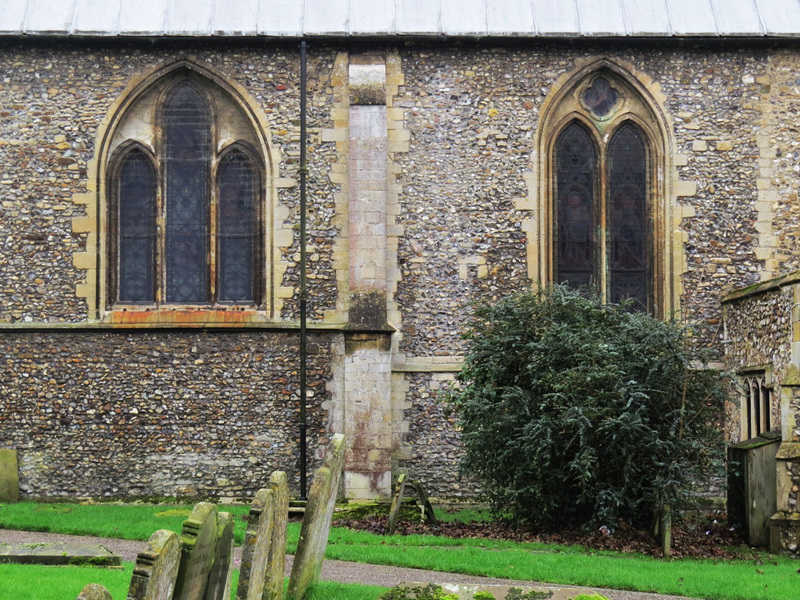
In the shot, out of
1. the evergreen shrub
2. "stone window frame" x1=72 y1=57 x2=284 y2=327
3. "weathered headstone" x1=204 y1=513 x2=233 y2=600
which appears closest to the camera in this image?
"weathered headstone" x1=204 y1=513 x2=233 y2=600

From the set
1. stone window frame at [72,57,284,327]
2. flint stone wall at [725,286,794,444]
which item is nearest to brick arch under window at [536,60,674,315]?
A: flint stone wall at [725,286,794,444]

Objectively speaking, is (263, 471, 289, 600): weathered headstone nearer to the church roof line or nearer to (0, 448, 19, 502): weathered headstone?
(0, 448, 19, 502): weathered headstone

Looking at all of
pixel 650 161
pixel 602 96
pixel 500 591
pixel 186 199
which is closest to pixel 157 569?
pixel 500 591

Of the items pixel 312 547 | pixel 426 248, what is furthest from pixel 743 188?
pixel 312 547

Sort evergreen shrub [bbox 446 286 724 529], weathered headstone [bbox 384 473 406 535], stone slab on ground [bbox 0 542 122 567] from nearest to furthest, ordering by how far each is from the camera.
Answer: stone slab on ground [bbox 0 542 122 567]
evergreen shrub [bbox 446 286 724 529]
weathered headstone [bbox 384 473 406 535]

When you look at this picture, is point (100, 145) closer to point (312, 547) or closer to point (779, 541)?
point (312, 547)

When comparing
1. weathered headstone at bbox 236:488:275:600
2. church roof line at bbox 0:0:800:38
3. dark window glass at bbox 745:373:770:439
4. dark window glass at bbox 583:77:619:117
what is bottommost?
weathered headstone at bbox 236:488:275:600

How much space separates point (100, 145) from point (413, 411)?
257 inches

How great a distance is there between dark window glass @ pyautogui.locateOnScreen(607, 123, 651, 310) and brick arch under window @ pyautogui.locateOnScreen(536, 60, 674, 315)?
0.02 meters

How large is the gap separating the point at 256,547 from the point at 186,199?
1114 cm

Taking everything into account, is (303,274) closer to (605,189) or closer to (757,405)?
(605,189)

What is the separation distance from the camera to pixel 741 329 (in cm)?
1592

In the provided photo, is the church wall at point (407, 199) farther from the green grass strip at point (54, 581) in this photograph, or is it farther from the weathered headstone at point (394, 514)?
the green grass strip at point (54, 581)

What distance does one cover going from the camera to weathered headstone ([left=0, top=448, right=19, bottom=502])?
16.1m
